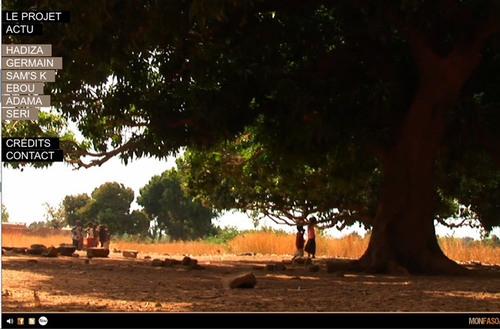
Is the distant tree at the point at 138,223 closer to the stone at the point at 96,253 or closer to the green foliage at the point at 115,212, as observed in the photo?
the green foliage at the point at 115,212

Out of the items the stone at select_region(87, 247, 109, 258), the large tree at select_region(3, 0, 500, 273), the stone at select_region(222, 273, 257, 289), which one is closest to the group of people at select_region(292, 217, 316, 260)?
the stone at select_region(87, 247, 109, 258)

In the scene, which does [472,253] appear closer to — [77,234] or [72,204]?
Result: [77,234]

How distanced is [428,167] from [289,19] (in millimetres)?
4064

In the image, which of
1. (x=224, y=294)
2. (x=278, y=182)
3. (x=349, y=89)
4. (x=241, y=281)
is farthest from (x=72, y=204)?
(x=224, y=294)

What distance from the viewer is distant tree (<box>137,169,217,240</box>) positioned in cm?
5150

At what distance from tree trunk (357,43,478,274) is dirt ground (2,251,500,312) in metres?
1.40

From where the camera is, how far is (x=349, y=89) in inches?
554

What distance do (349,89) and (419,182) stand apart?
92.9 inches

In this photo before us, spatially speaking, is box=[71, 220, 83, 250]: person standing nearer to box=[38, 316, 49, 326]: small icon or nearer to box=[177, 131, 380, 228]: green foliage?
box=[177, 131, 380, 228]: green foliage

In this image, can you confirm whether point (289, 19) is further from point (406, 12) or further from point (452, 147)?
point (452, 147)

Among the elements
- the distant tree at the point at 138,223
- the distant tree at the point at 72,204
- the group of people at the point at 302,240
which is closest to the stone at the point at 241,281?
the group of people at the point at 302,240

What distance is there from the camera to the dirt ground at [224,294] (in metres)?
7.36

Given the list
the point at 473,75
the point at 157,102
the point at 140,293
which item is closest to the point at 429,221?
the point at 473,75

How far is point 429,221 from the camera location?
14.5 meters
